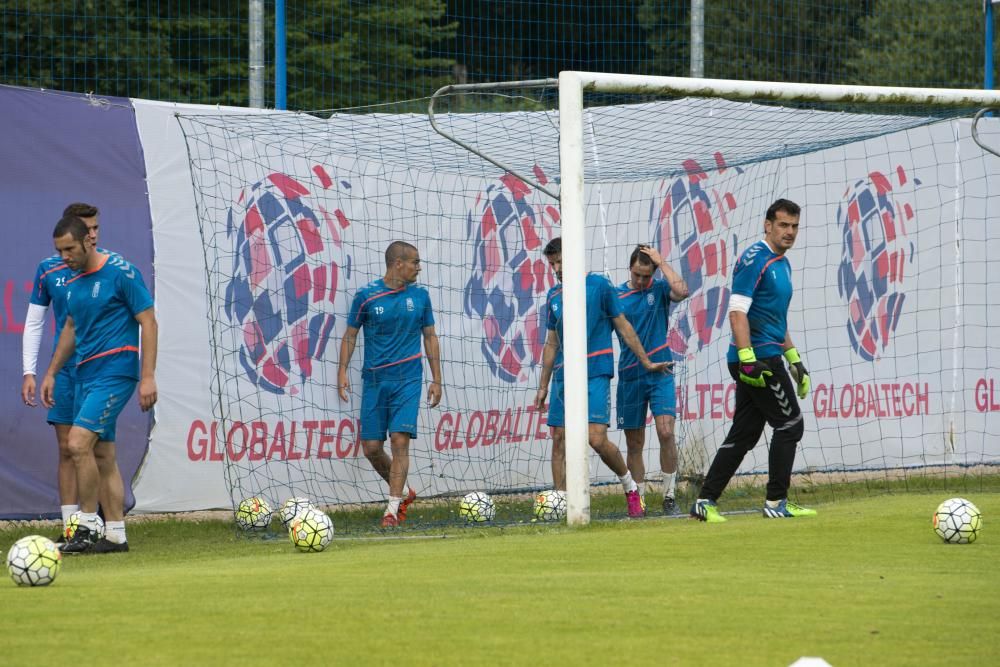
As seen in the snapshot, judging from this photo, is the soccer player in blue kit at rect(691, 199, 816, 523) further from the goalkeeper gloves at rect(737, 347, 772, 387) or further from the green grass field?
the green grass field

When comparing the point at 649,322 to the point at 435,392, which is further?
the point at 435,392

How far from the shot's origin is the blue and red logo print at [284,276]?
11.2 metres

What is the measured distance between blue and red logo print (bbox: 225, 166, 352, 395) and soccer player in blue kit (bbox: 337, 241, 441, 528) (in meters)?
0.61

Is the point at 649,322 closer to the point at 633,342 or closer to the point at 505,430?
the point at 633,342

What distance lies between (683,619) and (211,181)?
6725 millimetres

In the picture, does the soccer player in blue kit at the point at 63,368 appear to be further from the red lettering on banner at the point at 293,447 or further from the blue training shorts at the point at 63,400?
the red lettering on banner at the point at 293,447

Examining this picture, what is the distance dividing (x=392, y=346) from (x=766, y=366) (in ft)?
9.81

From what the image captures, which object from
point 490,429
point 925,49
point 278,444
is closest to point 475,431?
point 490,429

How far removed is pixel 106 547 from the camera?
8.80 meters

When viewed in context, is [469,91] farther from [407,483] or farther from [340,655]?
[340,655]

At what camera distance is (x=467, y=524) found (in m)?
10.2

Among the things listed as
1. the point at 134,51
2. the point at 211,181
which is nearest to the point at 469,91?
the point at 211,181

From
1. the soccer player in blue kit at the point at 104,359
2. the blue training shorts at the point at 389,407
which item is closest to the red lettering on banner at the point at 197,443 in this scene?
the blue training shorts at the point at 389,407

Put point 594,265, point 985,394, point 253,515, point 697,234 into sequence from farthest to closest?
1. point 985,394
2. point 697,234
3. point 594,265
4. point 253,515
